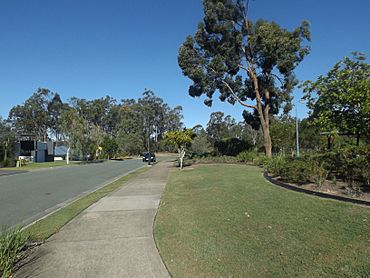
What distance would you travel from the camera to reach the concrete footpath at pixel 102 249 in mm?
3961

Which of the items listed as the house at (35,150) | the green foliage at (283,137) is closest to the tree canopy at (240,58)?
the green foliage at (283,137)

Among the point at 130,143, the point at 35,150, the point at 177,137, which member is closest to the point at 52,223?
the point at 177,137

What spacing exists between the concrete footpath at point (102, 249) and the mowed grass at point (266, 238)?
1.02 feet

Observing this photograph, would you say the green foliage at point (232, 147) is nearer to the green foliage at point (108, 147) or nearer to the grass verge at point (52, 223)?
the grass verge at point (52, 223)

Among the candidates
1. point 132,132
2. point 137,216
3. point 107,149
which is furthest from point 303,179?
point 132,132

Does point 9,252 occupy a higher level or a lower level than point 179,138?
lower

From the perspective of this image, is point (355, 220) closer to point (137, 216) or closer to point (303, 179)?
point (303, 179)

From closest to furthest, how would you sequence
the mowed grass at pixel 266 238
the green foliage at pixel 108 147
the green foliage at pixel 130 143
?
the mowed grass at pixel 266 238 → the green foliage at pixel 108 147 → the green foliage at pixel 130 143

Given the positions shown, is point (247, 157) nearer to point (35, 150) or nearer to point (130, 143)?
point (35, 150)

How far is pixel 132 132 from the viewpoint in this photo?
278ft

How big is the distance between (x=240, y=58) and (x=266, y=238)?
23321 millimetres

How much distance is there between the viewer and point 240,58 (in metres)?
25.9

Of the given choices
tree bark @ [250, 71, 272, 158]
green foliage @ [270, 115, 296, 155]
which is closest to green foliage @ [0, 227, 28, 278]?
tree bark @ [250, 71, 272, 158]

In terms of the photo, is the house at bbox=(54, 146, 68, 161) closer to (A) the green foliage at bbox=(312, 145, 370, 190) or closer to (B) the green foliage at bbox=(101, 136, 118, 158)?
(B) the green foliage at bbox=(101, 136, 118, 158)
